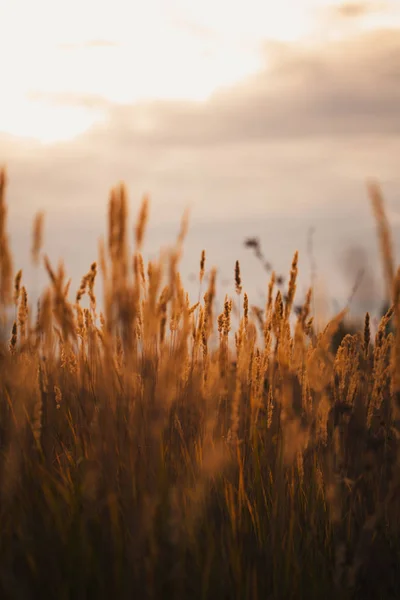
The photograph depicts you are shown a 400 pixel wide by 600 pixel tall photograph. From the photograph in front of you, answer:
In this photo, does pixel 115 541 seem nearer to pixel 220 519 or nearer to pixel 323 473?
pixel 220 519

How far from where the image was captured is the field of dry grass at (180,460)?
1.81 meters

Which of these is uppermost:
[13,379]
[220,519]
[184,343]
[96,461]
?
[184,343]

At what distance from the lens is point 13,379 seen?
92.0 inches

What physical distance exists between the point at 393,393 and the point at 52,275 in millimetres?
1056

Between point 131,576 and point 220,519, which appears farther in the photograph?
point 220,519

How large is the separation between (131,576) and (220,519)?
0.52 m

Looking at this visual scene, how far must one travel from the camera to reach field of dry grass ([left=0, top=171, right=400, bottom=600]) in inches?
71.3

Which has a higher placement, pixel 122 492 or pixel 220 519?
pixel 122 492

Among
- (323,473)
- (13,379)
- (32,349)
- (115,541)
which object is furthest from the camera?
(32,349)

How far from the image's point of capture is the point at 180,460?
2400 millimetres

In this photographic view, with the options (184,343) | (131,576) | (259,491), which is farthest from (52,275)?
(259,491)

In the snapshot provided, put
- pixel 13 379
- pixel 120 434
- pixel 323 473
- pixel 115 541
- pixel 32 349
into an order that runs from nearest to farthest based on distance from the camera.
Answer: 1. pixel 115 541
2. pixel 120 434
3. pixel 13 379
4. pixel 323 473
5. pixel 32 349

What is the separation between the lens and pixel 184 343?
2008 mm

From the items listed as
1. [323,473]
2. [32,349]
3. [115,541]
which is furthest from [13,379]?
[323,473]
